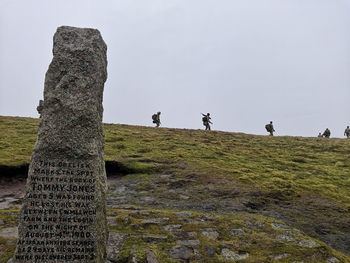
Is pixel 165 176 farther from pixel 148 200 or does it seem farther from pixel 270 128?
pixel 270 128

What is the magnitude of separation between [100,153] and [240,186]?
10562 millimetres

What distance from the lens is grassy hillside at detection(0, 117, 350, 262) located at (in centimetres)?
1688

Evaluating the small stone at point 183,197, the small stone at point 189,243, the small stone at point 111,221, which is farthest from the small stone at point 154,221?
the small stone at point 183,197

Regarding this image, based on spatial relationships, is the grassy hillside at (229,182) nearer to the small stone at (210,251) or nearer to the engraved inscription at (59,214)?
the small stone at (210,251)

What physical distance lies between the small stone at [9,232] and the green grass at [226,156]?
323 inches

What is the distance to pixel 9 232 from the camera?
566 inches

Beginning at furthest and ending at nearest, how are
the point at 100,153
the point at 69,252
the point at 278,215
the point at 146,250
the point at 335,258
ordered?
the point at 278,215 < the point at 335,258 < the point at 146,250 < the point at 100,153 < the point at 69,252

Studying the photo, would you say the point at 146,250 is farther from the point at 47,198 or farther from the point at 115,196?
the point at 115,196

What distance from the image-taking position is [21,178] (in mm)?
21891

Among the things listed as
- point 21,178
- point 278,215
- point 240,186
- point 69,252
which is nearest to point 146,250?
point 69,252

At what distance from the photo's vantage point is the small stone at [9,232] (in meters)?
14.1

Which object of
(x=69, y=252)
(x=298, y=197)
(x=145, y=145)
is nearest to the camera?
(x=69, y=252)

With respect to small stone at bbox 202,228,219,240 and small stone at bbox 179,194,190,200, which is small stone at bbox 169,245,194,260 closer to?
small stone at bbox 202,228,219,240

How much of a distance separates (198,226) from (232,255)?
1946 millimetres
